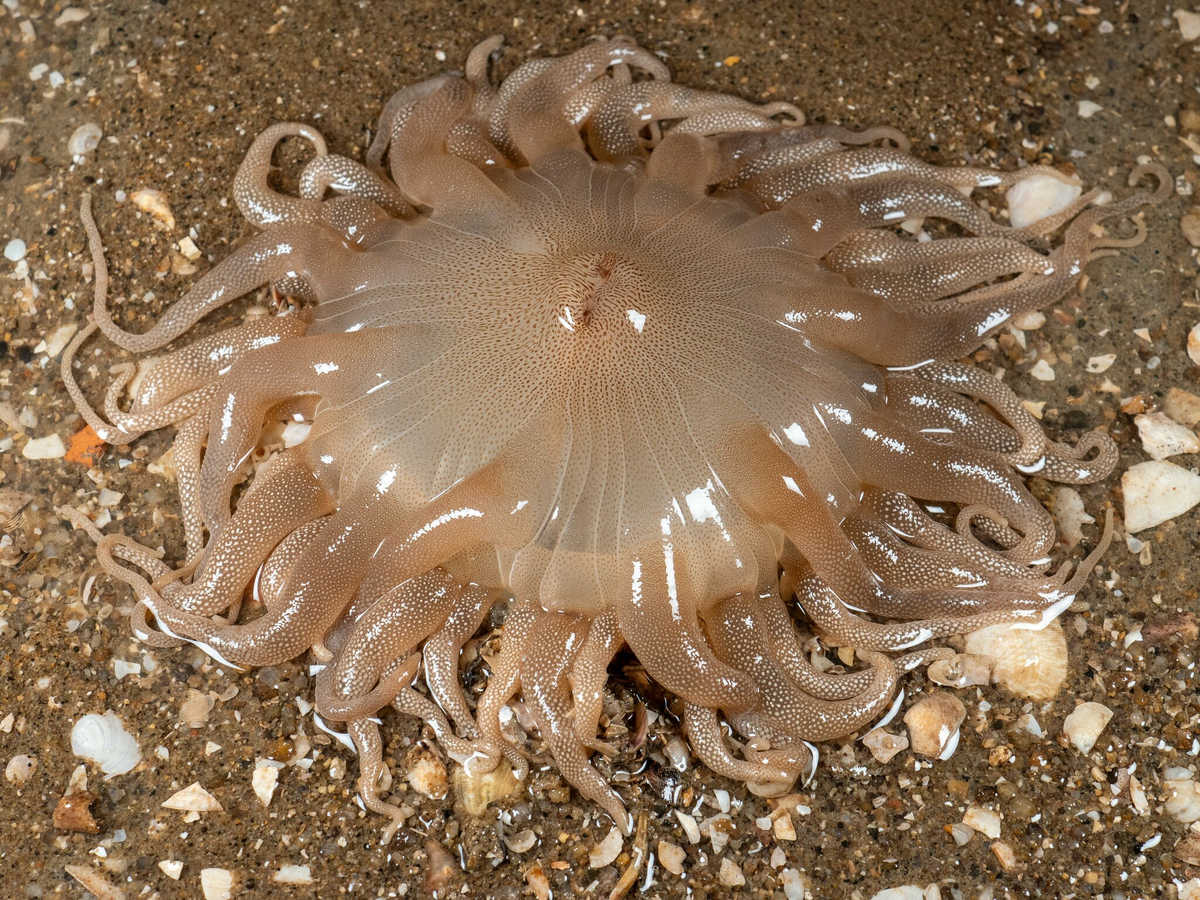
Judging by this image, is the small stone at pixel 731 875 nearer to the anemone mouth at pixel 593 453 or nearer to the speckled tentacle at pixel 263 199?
the anemone mouth at pixel 593 453

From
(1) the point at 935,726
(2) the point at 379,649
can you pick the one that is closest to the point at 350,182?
(2) the point at 379,649

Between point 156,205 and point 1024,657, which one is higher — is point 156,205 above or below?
above


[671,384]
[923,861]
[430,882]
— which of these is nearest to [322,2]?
[671,384]

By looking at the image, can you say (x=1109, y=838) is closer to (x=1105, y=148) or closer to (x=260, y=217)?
(x=1105, y=148)

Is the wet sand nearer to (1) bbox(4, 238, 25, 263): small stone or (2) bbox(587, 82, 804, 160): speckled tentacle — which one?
(1) bbox(4, 238, 25, 263): small stone

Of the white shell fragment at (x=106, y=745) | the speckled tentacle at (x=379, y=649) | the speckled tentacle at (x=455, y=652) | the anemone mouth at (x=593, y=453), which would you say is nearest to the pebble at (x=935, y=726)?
the anemone mouth at (x=593, y=453)

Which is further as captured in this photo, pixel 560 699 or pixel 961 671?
pixel 961 671

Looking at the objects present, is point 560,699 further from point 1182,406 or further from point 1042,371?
point 1182,406
